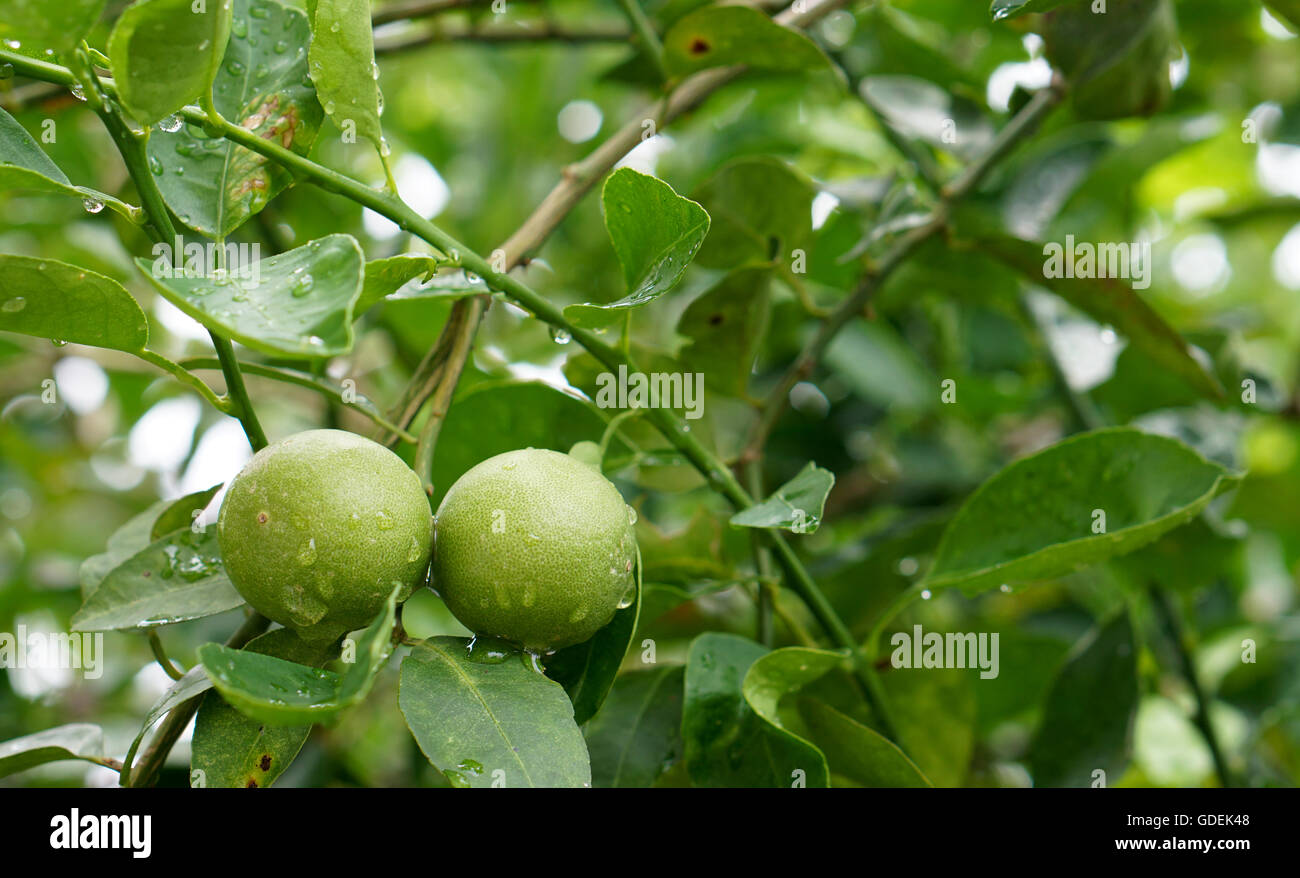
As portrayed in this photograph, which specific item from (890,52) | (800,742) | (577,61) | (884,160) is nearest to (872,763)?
(800,742)

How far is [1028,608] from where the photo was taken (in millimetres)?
1796

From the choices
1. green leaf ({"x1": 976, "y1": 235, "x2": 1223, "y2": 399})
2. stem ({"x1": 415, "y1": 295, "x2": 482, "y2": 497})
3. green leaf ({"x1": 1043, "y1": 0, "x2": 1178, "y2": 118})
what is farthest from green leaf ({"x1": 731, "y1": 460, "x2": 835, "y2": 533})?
green leaf ({"x1": 1043, "y1": 0, "x2": 1178, "y2": 118})

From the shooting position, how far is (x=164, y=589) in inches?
29.0

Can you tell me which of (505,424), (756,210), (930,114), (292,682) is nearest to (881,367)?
(930,114)

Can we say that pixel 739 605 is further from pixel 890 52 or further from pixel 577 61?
pixel 577 61

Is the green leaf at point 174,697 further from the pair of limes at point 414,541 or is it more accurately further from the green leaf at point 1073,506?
the green leaf at point 1073,506

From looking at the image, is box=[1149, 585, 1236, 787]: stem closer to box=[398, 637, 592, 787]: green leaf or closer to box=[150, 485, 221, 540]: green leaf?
box=[398, 637, 592, 787]: green leaf

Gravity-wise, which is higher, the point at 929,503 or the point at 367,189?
the point at 367,189

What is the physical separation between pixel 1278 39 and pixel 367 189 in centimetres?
180

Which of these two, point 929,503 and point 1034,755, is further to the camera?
point 929,503

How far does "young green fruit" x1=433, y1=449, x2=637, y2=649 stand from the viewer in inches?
24.4

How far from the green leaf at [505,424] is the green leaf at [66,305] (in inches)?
11.1

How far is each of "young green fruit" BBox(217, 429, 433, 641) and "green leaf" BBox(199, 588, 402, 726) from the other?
0.04m

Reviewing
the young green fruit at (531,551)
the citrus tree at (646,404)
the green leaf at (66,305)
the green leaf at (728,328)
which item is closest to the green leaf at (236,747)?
the citrus tree at (646,404)
